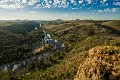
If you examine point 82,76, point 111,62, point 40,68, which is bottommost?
point 40,68

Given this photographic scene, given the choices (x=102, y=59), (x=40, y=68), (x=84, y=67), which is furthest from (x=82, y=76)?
(x=40, y=68)

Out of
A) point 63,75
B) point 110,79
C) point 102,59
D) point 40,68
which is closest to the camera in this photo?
point 110,79

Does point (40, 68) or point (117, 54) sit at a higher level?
point (117, 54)

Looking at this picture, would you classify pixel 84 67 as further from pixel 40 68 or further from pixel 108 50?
pixel 40 68

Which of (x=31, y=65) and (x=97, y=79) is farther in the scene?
(x=31, y=65)

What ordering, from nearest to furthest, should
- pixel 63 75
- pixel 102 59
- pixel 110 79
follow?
pixel 110 79, pixel 102 59, pixel 63 75

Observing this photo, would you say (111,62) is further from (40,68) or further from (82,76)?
(40,68)

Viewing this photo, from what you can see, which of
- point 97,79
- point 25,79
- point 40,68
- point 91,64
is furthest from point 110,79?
point 40,68
